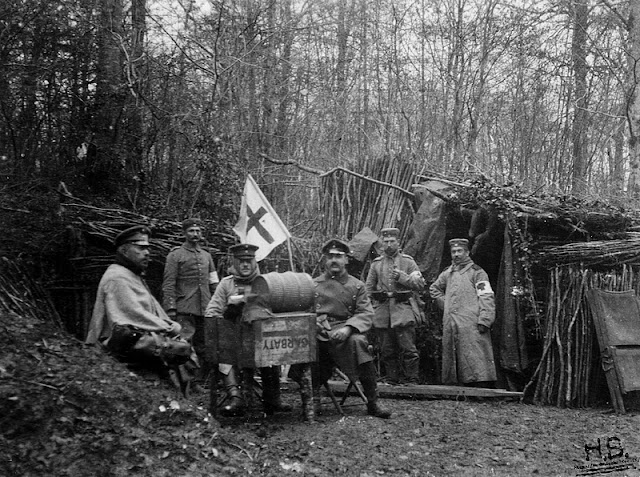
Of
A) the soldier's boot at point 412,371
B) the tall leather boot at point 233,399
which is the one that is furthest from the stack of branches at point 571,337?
the tall leather boot at point 233,399

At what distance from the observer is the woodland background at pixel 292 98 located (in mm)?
10766

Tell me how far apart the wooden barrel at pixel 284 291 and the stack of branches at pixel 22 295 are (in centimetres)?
244

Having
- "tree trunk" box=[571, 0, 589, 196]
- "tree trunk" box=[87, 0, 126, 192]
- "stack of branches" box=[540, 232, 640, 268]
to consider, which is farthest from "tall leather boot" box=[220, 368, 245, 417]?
"tree trunk" box=[571, 0, 589, 196]

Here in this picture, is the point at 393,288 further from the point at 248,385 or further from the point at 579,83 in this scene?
the point at 579,83

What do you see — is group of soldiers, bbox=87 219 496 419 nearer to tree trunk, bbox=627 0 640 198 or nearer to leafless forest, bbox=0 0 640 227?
leafless forest, bbox=0 0 640 227

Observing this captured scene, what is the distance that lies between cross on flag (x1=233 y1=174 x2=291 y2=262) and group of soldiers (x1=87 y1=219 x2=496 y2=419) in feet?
2.17

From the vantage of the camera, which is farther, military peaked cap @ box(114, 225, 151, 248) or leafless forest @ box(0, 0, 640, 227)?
leafless forest @ box(0, 0, 640, 227)

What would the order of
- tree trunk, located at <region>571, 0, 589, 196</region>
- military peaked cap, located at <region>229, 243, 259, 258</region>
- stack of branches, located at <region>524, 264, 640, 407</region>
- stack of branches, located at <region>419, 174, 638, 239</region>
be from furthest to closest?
tree trunk, located at <region>571, 0, 589, 196</region>, stack of branches, located at <region>419, 174, 638, 239</region>, stack of branches, located at <region>524, 264, 640, 407</region>, military peaked cap, located at <region>229, 243, 259, 258</region>

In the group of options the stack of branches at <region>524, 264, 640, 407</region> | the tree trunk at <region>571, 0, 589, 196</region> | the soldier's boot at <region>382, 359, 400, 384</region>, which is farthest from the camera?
the tree trunk at <region>571, 0, 589, 196</region>

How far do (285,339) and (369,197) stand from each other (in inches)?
208

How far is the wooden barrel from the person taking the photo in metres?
6.58

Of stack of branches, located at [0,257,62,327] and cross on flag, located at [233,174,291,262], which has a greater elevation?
cross on flag, located at [233,174,291,262]

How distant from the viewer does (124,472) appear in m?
4.62

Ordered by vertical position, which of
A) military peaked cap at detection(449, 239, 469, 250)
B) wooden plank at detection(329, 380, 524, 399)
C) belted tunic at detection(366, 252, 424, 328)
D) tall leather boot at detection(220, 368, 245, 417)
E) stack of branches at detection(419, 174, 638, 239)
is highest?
stack of branches at detection(419, 174, 638, 239)
